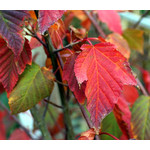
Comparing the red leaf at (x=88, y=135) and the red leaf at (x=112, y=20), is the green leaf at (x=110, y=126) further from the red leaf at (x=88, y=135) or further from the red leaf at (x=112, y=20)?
the red leaf at (x=112, y=20)

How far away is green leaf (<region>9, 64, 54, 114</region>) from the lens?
0.91 feet

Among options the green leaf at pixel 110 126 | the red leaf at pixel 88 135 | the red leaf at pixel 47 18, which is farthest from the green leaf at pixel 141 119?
the red leaf at pixel 47 18

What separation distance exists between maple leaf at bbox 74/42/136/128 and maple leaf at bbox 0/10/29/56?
0.08 metres

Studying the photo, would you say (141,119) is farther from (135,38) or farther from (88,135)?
(135,38)

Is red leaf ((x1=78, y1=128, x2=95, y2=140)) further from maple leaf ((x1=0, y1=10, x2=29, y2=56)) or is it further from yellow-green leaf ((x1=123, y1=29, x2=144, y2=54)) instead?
yellow-green leaf ((x1=123, y1=29, x2=144, y2=54))

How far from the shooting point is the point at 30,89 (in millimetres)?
291

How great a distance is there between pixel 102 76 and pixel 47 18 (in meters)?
0.10

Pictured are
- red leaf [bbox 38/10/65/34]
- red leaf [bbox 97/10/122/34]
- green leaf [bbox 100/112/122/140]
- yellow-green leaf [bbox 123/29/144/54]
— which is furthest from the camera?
yellow-green leaf [bbox 123/29/144/54]

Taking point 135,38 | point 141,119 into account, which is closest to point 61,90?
point 141,119

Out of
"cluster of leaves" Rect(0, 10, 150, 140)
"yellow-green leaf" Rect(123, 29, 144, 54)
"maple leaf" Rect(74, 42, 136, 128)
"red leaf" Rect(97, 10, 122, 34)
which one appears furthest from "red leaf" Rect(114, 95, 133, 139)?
"yellow-green leaf" Rect(123, 29, 144, 54)

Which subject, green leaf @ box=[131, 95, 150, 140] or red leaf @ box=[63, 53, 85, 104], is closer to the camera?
red leaf @ box=[63, 53, 85, 104]

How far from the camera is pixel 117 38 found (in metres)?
0.54

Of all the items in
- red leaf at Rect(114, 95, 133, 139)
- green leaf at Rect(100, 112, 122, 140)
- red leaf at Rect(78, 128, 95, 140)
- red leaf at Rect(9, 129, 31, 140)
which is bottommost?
red leaf at Rect(9, 129, 31, 140)
